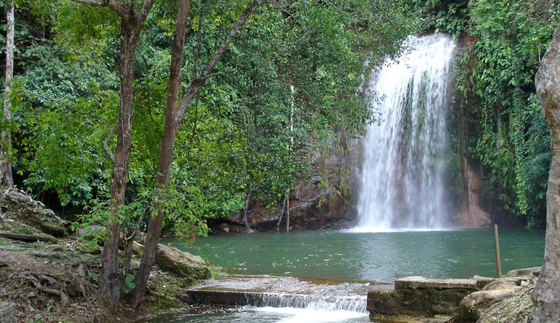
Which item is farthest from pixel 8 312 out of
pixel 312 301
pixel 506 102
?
pixel 506 102

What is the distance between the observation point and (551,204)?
4059 millimetres

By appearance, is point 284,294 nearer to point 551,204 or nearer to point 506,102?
point 551,204

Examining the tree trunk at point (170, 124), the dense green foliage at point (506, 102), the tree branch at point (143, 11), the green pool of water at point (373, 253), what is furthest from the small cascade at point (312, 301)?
Answer: the dense green foliage at point (506, 102)

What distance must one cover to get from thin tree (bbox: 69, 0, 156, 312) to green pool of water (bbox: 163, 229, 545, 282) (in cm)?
189

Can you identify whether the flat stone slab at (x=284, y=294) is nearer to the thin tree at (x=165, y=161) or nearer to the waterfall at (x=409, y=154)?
the thin tree at (x=165, y=161)

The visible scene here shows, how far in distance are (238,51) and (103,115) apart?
7.99 ft

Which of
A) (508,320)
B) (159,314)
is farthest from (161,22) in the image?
(508,320)

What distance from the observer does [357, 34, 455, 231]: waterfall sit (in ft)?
83.4

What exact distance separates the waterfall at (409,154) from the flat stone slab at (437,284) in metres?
17.4

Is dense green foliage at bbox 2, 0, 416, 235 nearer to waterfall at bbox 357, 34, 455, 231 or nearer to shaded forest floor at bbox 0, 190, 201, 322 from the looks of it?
shaded forest floor at bbox 0, 190, 201, 322

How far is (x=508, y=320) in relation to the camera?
4562 mm

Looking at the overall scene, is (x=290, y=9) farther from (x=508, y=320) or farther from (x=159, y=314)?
(x=508, y=320)

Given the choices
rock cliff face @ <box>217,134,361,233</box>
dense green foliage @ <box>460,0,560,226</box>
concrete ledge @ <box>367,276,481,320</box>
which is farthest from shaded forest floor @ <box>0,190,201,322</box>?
dense green foliage @ <box>460,0,560,226</box>

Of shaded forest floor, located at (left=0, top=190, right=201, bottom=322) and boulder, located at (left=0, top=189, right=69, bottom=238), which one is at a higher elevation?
boulder, located at (left=0, top=189, right=69, bottom=238)
